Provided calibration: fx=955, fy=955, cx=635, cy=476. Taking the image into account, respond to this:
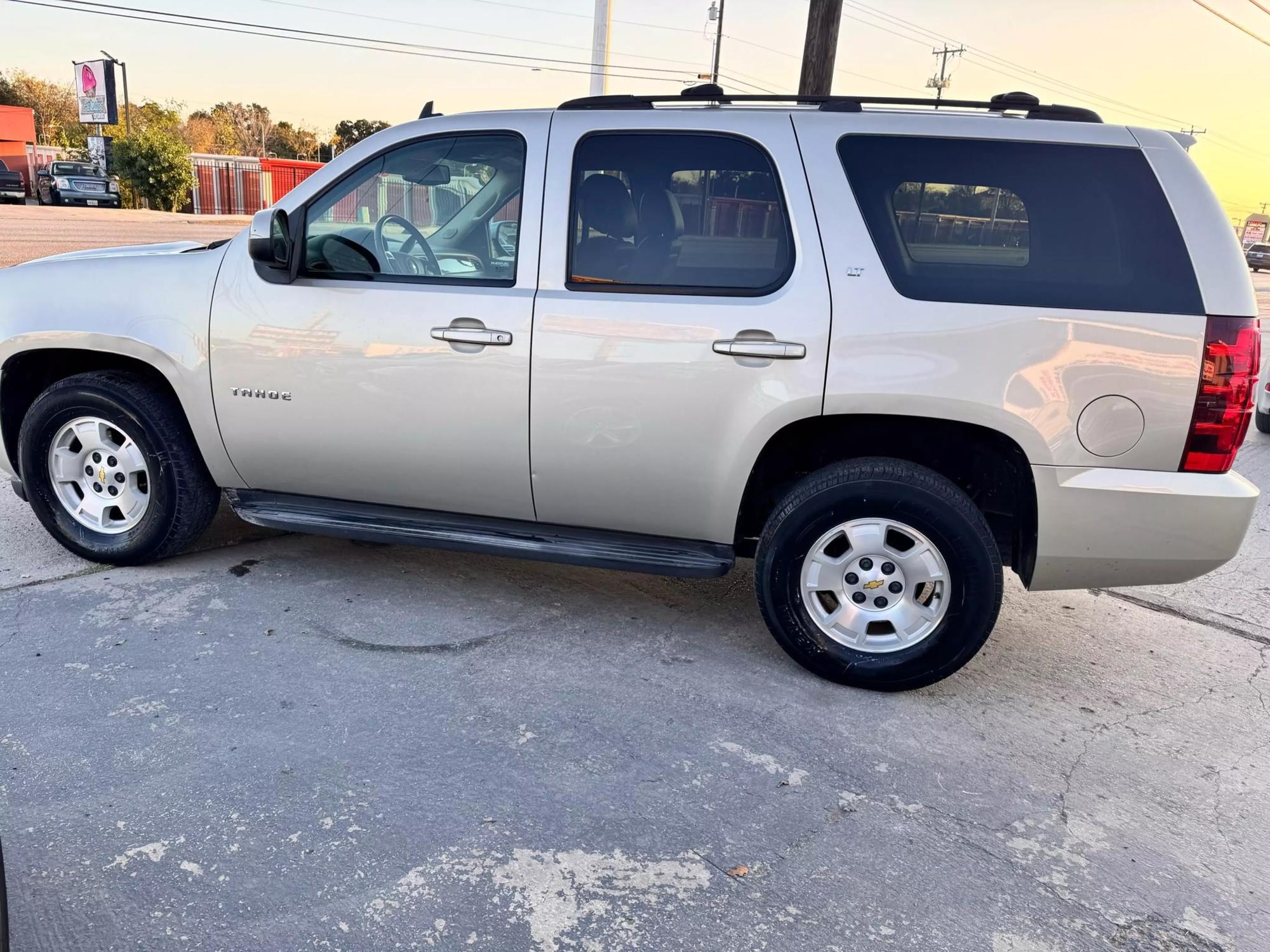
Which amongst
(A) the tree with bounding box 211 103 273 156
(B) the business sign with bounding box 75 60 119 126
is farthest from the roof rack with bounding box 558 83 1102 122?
(A) the tree with bounding box 211 103 273 156

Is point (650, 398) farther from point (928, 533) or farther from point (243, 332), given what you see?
point (243, 332)

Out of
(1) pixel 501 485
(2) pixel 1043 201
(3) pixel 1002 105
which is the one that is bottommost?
(1) pixel 501 485

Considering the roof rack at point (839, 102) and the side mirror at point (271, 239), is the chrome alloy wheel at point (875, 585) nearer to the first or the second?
the roof rack at point (839, 102)

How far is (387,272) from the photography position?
3756 mm

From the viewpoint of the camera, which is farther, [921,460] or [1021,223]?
[921,460]

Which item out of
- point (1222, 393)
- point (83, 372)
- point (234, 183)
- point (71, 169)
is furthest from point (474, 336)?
point (234, 183)

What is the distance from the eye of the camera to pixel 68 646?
3.57 metres

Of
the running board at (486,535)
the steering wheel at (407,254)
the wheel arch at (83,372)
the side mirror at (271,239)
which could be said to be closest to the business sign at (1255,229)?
the running board at (486,535)

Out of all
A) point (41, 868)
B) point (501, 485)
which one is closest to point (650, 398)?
point (501, 485)

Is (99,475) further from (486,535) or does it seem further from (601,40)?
(601,40)

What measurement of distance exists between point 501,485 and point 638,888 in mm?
1726

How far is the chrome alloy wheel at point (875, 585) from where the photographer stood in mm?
3389

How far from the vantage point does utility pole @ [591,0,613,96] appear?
49.5 ft

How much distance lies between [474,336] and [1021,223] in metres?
1.97
